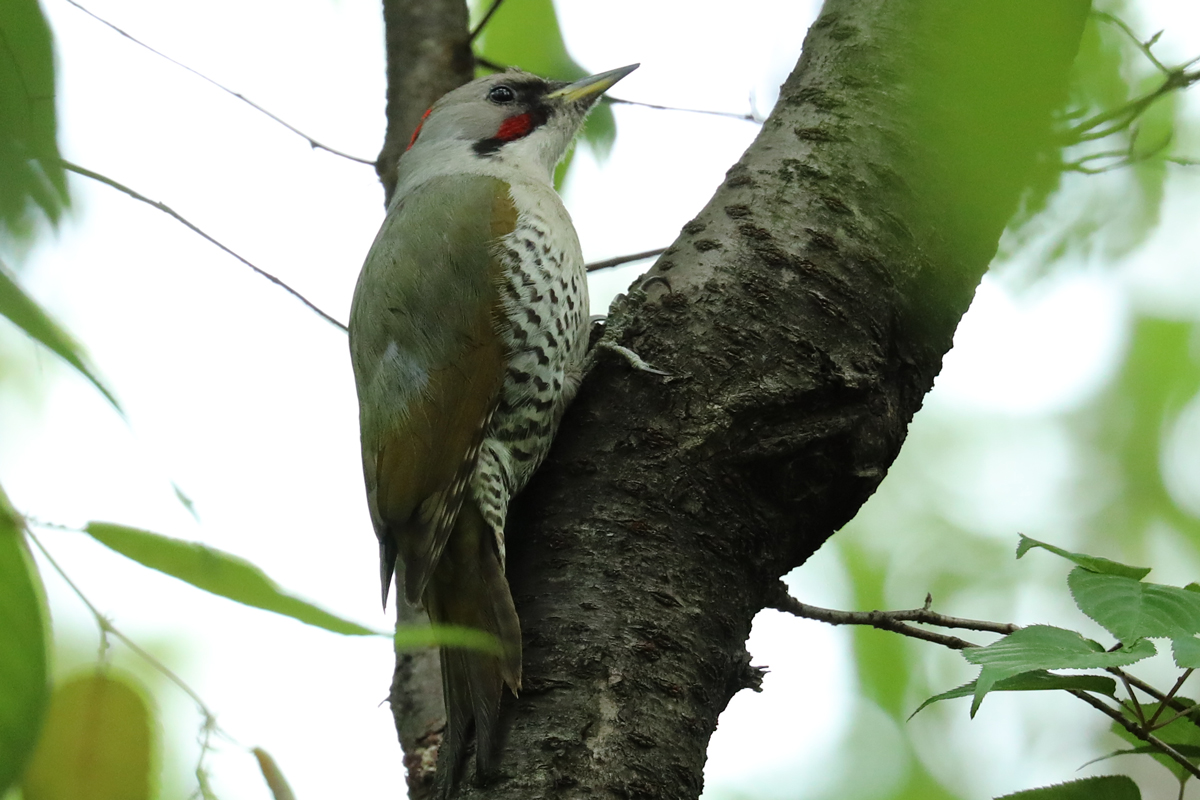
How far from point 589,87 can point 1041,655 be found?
2.67 m

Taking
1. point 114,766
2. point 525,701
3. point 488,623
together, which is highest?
point 488,623

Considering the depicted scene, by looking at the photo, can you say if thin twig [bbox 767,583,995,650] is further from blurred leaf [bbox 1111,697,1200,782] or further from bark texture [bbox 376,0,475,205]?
bark texture [bbox 376,0,475,205]

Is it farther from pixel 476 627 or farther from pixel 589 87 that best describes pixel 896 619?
pixel 589 87

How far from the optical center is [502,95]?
366cm

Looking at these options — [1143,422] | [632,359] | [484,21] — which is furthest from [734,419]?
[1143,422]

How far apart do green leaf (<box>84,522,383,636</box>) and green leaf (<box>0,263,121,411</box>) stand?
0.46ft

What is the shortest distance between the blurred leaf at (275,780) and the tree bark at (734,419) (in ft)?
1.81

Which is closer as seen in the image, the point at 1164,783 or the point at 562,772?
the point at 562,772

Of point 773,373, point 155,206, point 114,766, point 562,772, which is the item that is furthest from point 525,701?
point 155,206

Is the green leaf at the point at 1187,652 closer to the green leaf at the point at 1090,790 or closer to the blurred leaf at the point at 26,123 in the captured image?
the green leaf at the point at 1090,790

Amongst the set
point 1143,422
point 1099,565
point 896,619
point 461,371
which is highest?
point 1143,422

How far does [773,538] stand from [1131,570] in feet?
1.98

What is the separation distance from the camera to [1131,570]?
143 cm

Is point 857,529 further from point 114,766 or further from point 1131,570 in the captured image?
point 114,766
